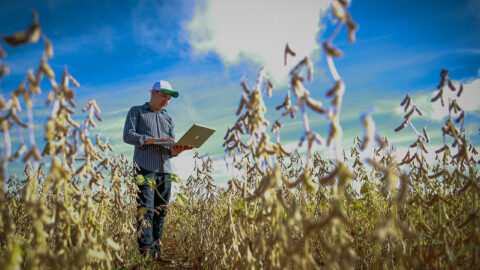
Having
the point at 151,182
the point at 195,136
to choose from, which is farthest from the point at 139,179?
the point at 195,136

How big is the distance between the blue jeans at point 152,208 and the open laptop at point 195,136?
0.62 meters

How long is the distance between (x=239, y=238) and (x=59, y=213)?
952 mm

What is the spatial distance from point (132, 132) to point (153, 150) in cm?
39

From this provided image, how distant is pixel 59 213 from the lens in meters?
1.47

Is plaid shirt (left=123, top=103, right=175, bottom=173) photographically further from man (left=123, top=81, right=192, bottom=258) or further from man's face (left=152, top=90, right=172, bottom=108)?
man's face (left=152, top=90, right=172, bottom=108)

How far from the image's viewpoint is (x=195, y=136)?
12.6ft

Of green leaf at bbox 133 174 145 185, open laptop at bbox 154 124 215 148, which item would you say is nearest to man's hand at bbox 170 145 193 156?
open laptop at bbox 154 124 215 148

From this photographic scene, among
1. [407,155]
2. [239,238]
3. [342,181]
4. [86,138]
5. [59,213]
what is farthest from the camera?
[407,155]

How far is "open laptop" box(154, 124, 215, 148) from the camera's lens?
3632 millimetres

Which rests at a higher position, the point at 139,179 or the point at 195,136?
the point at 195,136

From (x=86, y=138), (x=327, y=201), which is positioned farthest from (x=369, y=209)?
(x=86, y=138)

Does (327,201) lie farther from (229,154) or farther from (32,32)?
(32,32)

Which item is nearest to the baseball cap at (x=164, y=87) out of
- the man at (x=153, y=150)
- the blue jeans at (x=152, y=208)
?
the man at (x=153, y=150)

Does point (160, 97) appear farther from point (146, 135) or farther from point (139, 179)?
point (139, 179)
